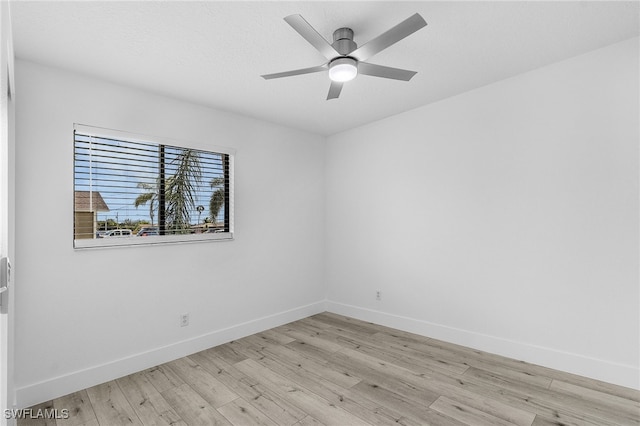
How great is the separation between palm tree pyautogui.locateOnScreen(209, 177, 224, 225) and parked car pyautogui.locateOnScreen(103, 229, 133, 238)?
32.0 inches

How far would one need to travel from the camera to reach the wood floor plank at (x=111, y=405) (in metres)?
2.15

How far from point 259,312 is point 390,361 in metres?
1.60

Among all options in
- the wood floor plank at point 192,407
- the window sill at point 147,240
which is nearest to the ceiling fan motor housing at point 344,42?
the window sill at point 147,240

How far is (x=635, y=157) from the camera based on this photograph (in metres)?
2.38

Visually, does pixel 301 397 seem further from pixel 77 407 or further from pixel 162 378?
pixel 77 407

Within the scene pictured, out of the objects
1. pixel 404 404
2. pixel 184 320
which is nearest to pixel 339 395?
pixel 404 404

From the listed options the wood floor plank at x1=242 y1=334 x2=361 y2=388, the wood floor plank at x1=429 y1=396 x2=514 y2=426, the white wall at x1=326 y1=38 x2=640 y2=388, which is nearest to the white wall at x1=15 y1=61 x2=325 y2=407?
the wood floor plank at x1=242 y1=334 x2=361 y2=388

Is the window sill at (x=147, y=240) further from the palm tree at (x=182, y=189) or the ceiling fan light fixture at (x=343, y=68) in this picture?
the ceiling fan light fixture at (x=343, y=68)

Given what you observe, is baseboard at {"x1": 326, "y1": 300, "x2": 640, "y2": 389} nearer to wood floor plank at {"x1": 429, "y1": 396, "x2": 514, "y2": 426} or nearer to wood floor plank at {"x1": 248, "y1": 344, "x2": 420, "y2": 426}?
wood floor plank at {"x1": 429, "y1": 396, "x2": 514, "y2": 426}

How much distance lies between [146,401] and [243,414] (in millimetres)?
757

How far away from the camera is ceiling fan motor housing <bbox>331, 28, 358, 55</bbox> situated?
81.9 inches

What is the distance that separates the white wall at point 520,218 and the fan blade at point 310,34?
187 centimetres

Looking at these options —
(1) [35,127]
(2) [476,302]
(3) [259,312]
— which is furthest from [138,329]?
(2) [476,302]

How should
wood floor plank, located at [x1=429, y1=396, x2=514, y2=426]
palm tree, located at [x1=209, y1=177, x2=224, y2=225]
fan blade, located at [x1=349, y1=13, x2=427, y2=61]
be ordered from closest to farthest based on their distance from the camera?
fan blade, located at [x1=349, y1=13, x2=427, y2=61] < wood floor plank, located at [x1=429, y1=396, x2=514, y2=426] < palm tree, located at [x1=209, y1=177, x2=224, y2=225]
